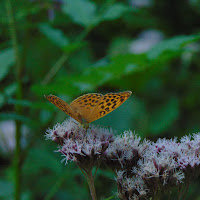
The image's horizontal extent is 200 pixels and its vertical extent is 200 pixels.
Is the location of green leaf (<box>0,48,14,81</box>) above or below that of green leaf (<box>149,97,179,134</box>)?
above

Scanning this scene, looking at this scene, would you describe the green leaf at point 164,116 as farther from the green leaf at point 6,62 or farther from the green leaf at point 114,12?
the green leaf at point 6,62

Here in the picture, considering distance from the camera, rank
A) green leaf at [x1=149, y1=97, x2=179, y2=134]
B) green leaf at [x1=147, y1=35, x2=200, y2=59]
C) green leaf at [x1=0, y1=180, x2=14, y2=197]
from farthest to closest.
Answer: green leaf at [x1=149, y1=97, x2=179, y2=134] → green leaf at [x1=0, y1=180, x2=14, y2=197] → green leaf at [x1=147, y1=35, x2=200, y2=59]

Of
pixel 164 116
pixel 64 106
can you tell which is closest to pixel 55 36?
pixel 64 106

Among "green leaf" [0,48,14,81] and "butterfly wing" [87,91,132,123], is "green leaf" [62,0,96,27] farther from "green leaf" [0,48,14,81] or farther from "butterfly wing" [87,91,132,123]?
Answer: "butterfly wing" [87,91,132,123]

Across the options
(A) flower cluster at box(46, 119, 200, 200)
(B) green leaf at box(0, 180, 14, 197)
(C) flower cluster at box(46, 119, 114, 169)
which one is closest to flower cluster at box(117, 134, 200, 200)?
(A) flower cluster at box(46, 119, 200, 200)

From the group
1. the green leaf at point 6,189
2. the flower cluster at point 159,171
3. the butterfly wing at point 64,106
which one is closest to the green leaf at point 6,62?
the butterfly wing at point 64,106

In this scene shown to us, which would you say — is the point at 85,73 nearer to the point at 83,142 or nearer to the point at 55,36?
the point at 55,36
